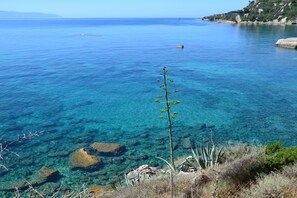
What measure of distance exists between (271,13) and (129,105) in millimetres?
119538

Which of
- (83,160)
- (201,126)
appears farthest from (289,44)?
(83,160)

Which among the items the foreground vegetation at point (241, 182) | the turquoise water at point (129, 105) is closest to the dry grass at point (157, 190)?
the foreground vegetation at point (241, 182)

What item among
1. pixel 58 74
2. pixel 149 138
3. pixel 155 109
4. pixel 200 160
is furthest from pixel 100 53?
pixel 200 160

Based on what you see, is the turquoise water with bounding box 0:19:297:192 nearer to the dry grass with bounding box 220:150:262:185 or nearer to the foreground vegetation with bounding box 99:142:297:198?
the foreground vegetation with bounding box 99:142:297:198

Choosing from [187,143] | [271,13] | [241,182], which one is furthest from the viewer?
[271,13]

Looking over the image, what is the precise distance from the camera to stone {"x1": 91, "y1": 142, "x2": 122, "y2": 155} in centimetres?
1628

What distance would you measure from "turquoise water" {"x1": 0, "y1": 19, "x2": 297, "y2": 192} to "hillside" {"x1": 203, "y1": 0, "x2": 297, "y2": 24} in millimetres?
76797

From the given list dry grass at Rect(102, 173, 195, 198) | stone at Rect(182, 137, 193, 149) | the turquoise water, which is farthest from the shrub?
stone at Rect(182, 137, 193, 149)

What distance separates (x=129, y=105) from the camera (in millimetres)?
25359

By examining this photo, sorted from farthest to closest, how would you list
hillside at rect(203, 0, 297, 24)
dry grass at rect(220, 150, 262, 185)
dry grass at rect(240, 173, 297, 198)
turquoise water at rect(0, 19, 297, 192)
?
1. hillside at rect(203, 0, 297, 24)
2. turquoise water at rect(0, 19, 297, 192)
3. dry grass at rect(220, 150, 262, 185)
4. dry grass at rect(240, 173, 297, 198)

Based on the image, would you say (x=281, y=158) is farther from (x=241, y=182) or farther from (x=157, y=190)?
(x=157, y=190)

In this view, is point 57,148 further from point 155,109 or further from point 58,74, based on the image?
point 58,74

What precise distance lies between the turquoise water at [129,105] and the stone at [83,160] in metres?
0.40

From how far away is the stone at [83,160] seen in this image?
49.0 feet
